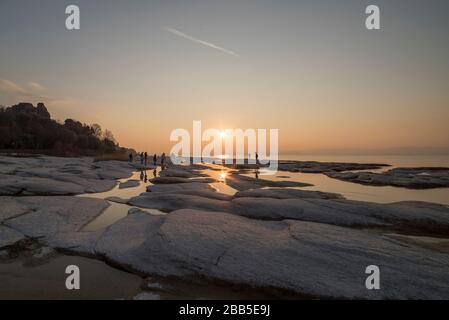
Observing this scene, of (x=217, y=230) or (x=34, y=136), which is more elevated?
(x=34, y=136)

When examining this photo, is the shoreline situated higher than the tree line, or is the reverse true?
the tree line

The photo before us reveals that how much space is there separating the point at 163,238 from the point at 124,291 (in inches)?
123

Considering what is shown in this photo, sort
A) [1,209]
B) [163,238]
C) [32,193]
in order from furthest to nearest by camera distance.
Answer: [32,193] < [1,209] < [163,238]

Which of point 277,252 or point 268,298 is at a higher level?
point 277,252

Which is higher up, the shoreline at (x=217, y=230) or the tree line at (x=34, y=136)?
the tree line at (x=34, y=136)

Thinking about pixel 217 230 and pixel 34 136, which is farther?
pixel 34 136

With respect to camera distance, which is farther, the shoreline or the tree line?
the tree line

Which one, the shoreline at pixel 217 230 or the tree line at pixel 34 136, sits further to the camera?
the tree line at pixel 34 136

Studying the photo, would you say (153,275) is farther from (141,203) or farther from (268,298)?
(141,203)
